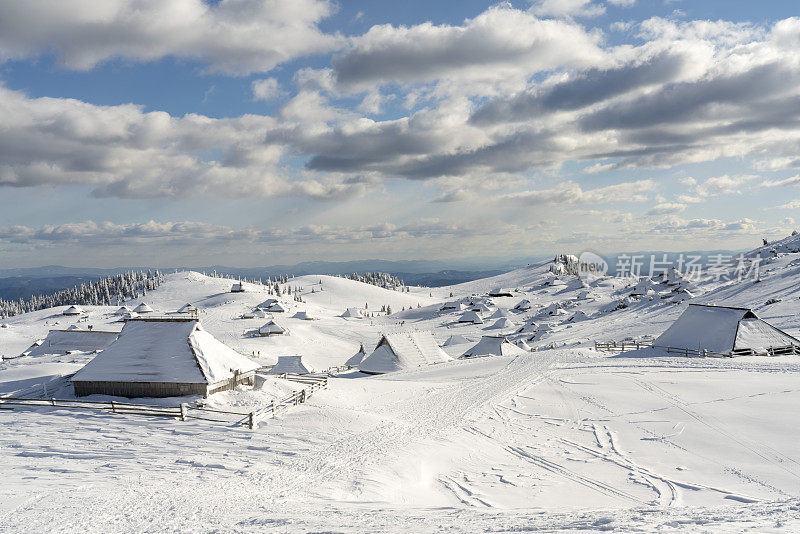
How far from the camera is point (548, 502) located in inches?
592

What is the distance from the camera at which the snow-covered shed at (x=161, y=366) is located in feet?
82.6

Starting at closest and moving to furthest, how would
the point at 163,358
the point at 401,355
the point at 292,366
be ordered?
the point at 163,358, the point at 401,355, the point at 292,366

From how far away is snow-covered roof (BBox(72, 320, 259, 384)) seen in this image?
25.3 metres

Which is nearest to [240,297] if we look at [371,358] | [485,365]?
[371,358]

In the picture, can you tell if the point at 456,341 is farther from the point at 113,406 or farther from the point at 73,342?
the point at 113,406

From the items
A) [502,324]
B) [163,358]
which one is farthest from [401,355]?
[502,324]

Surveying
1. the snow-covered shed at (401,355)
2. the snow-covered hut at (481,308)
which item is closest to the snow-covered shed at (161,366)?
the snow-covered shed at (401,355)

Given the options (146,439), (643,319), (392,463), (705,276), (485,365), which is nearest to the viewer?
(392,463)

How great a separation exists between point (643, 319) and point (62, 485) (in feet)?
260

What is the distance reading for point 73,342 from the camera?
6519cm

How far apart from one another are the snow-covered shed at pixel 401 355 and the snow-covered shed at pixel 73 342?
40408 millimetres

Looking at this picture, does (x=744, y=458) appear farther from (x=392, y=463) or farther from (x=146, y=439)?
(x=146, y=439)

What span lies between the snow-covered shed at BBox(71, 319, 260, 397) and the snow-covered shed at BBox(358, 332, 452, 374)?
20640mm

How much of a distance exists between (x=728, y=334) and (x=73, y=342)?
257 ft
